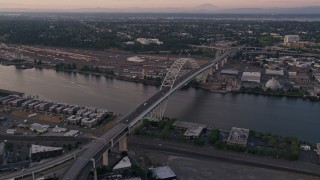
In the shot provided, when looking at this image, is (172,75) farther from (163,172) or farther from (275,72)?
(275,72)

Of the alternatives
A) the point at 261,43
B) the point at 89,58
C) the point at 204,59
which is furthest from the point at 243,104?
the point at 261,43

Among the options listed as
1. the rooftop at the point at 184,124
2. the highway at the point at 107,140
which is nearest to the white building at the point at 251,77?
the highway at the point at 107,140

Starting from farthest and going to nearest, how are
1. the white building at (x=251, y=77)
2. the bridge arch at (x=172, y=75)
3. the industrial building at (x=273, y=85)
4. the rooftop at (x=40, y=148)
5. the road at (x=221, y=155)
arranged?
the white building at (x=251, y=77) < the industrial building at (x=273, y=85) < the bridge arch at (x=172, y=75) < the rooftop at (x=40, y=148) < the road at (x=221, y=155)

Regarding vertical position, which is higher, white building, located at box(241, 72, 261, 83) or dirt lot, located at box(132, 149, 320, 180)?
white building, located at box(241, 72, 261, 83)

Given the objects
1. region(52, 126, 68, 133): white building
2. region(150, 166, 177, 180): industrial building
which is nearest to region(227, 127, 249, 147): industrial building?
region(150, 166, 177, 180): industrial building

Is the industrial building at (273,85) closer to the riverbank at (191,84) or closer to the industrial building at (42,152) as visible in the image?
the riverbank at (191,84)

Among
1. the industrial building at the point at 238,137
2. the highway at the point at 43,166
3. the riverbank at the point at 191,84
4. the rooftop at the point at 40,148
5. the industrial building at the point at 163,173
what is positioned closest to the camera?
the highway at the point at 43,166

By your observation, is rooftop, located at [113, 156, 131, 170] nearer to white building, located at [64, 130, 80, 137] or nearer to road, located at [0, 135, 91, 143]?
road, located at [0, 135, 91, 143]
